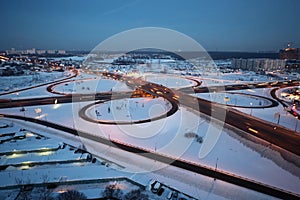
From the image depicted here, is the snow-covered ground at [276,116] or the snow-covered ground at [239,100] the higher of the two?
the snow-covered ground at [239,100]

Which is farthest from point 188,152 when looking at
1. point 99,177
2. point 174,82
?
point 174,82

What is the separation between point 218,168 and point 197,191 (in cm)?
357

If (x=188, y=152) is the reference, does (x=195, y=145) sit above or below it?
above

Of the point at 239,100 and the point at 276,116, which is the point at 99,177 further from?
the point at 239,100

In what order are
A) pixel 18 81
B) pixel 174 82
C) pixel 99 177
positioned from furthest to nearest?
pixel 174 82 < pixel 18 81 < pixel 99 177

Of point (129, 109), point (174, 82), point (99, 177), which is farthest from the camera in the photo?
point (174, 82)

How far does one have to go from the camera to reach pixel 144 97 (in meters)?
37.9

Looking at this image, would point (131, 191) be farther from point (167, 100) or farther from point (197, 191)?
point (167, 100)

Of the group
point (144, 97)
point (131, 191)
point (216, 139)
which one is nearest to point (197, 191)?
point (131, 191)

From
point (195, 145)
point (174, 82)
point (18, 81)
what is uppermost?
point (174, 82)

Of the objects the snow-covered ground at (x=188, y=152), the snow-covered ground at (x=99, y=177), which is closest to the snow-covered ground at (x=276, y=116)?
the snow-covered ground at (x=188, y=152)

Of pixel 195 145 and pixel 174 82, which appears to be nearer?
pixel 195 145

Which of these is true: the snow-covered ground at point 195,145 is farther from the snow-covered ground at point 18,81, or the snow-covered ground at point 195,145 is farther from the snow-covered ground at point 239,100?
the snow-covered ground at point 18,81

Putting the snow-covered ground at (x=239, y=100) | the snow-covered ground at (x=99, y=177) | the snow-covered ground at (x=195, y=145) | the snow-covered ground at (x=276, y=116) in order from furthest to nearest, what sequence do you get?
the snow-covered ground at (x=239, y=100) → the snow-covered ground at (x=276, y=116) → the snow-covered ground at (x=195, y=145) → the snow-covered ground at (x=99, y=177)
